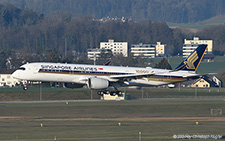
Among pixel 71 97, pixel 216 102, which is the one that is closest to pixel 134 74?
pixel 216 102

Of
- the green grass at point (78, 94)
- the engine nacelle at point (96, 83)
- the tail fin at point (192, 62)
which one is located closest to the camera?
the engine nacelle at point (96, 83)

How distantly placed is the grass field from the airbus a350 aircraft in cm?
536

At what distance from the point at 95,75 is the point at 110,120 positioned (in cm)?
714

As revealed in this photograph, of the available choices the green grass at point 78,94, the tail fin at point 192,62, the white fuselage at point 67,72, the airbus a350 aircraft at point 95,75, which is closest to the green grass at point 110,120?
the airbus a350 aircraft at point 95,75

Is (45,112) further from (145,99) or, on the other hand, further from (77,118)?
(145,99)

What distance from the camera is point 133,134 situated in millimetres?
55969

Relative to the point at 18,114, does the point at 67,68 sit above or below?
above

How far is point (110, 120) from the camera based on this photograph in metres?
72.7

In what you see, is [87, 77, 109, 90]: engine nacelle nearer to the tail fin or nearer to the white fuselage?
the white fuselage

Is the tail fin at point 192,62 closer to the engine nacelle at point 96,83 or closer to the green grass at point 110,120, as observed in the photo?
the green grass at point 110,120

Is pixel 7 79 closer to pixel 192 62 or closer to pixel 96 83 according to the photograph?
pixel 192 62

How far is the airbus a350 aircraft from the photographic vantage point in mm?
71812

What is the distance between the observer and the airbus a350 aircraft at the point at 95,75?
236 ft

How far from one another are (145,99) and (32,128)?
49.8 m
